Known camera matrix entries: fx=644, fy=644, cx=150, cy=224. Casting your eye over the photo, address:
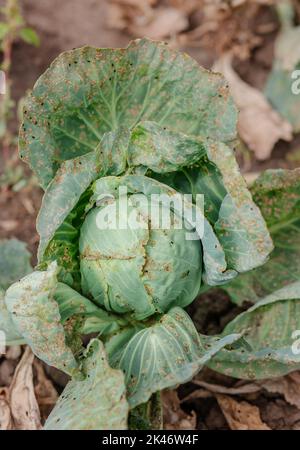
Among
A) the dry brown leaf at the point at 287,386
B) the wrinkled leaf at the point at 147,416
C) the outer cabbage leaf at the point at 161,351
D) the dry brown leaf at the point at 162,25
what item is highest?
the dry brown leaf at the point at 162,25

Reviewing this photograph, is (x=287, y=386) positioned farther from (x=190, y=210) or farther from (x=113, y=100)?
(x=113, y=100)

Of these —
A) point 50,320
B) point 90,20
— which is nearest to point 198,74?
point 50,320

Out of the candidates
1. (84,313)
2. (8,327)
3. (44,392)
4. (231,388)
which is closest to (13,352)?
(44,392)

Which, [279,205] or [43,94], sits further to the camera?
[279,205]

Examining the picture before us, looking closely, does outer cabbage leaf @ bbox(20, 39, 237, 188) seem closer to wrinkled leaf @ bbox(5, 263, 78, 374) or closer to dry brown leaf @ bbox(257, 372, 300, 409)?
wrinkled leaf @ bbox(5, 263, 78, 374)

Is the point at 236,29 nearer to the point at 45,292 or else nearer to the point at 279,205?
the point at 279,205

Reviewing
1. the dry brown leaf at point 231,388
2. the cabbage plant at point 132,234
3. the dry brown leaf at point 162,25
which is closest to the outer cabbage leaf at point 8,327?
the cabbage plant at point 132,234

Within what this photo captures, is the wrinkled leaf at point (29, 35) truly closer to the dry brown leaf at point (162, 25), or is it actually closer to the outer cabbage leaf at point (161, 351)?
the dry brown leaf at point (162, 25)

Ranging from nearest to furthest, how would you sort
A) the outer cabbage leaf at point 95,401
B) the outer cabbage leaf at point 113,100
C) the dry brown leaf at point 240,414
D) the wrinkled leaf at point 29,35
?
the outer cabbage leaf at point 95,401
the outer cabbage leaf at point 113,100
the dry brown leaf at point 240,414
the wrinkled leaf at point 29,35
